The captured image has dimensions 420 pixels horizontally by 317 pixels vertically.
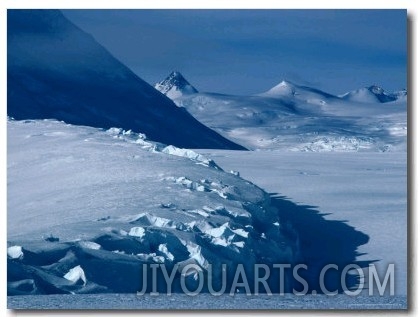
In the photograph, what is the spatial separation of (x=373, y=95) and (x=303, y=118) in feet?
3.04

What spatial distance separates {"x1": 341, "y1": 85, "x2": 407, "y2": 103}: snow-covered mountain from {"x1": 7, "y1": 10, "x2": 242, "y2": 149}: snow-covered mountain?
1.14 m

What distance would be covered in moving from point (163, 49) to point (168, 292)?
2.00 m

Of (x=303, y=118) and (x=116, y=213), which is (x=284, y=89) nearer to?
(x=303, y=118)

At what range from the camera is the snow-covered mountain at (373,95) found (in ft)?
22.7

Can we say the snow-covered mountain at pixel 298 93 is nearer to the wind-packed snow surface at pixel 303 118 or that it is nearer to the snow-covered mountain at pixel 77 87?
the wind-packed snow surface at pixel 303 118

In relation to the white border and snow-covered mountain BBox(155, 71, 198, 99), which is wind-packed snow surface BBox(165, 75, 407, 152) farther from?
the white border

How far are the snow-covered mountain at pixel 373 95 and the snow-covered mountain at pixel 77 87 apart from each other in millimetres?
1139

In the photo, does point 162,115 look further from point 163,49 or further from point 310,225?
point 310,225

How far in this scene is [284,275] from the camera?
6523 mm

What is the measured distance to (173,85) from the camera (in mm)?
7379

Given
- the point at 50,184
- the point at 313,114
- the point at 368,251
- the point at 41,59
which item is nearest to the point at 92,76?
the point at 41,59

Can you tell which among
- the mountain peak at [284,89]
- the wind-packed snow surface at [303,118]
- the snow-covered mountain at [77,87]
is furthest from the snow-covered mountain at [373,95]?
the snow-covered mountain at [77,87]

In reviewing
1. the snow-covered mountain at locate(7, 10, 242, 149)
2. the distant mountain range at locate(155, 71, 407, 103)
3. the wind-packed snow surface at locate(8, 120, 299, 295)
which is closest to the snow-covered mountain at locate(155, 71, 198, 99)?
the distant mountain range at locate(155, 71, 407, 103)
